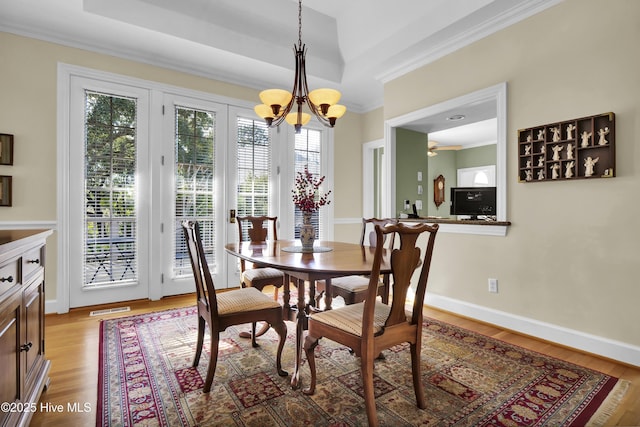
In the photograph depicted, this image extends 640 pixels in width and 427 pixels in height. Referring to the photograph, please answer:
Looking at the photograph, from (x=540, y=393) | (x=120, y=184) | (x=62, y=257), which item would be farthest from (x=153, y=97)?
(x=540, y=393)

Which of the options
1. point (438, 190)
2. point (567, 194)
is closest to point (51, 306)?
point (567, 194)

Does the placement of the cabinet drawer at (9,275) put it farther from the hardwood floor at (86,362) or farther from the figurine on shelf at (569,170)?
the figurine on shelf at (569,170)

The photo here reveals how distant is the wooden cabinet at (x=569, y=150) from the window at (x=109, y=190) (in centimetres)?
387

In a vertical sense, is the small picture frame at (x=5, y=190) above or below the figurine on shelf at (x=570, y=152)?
below

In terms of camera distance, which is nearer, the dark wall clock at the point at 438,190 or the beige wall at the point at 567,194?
the beige wall at the point at 567,194

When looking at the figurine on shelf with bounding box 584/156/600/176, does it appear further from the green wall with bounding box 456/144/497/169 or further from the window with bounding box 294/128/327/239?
the green wall with bounding box 456/144/497/169

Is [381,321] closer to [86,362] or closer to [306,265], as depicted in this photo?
[306,265]

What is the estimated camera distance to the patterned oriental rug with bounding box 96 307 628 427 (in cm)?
168

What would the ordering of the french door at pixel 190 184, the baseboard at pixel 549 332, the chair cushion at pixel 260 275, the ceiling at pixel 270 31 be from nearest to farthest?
the baseboard at pixel 549 332, the chair cushion at pixel 260 275, the ceiling at pixel 270 31, the french door at pixel 190 184

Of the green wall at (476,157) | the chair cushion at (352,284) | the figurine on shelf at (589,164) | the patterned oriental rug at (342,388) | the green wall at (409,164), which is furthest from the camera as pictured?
the green wall at (476,157)

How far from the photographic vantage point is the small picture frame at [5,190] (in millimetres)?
3059

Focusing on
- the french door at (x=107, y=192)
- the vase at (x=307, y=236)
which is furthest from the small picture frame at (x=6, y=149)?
the vase at (x=307, y=236)

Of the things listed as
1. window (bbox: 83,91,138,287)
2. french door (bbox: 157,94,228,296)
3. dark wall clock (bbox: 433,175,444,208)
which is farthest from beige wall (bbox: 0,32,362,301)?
dark wall clock (bbox: 433,175,444,208)

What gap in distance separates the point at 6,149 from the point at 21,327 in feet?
7.95
